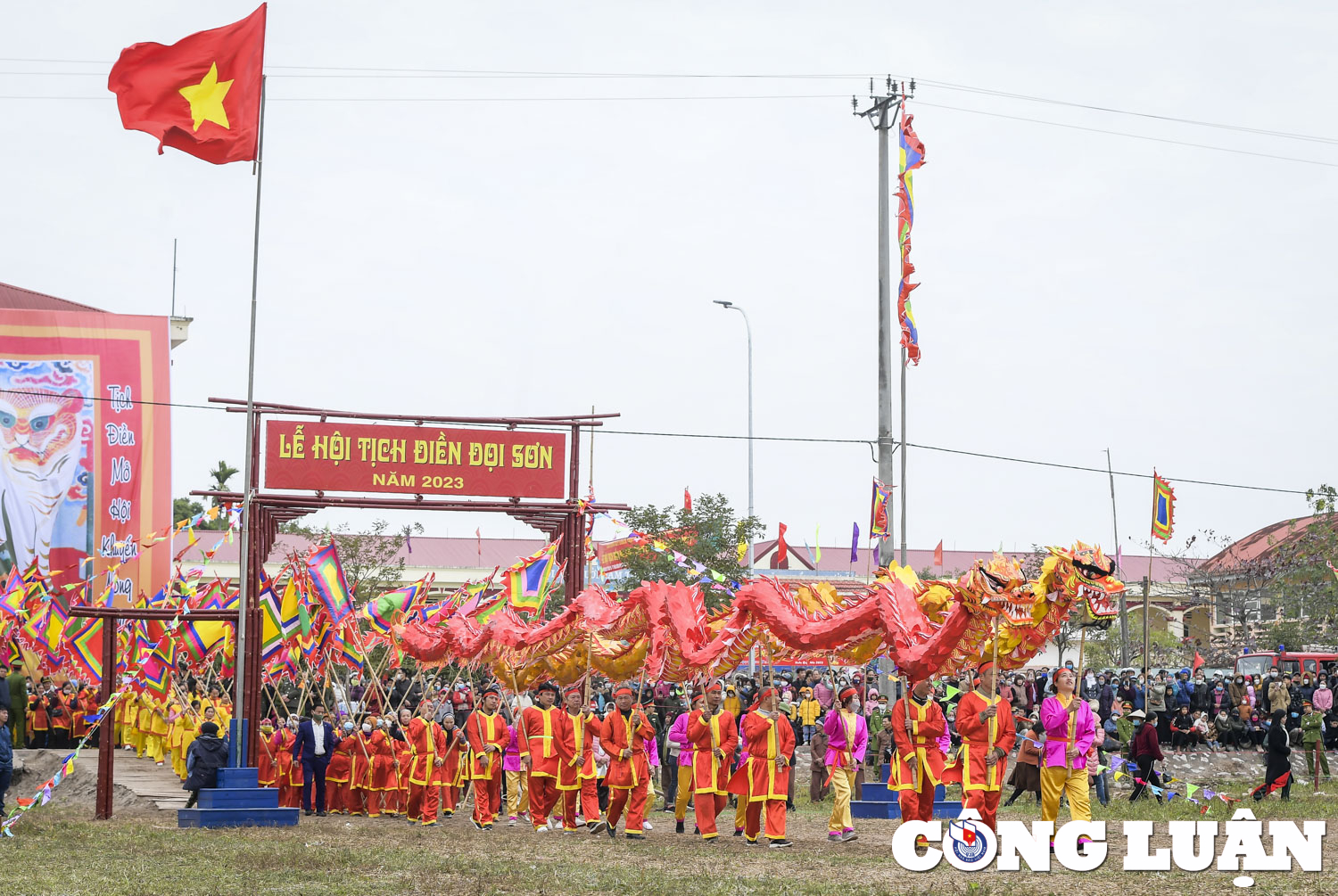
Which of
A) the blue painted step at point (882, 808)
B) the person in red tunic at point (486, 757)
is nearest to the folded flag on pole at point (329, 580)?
the person in red tunic at point (486, 757)

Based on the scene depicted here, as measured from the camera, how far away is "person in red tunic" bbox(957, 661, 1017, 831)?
12383 mm

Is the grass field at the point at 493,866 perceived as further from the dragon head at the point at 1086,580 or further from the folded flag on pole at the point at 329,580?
the folded flag on pole at the point at 329,580

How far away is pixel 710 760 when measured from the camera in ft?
48.2

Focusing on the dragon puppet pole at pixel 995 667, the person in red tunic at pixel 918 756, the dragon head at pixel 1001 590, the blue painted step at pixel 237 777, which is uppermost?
the dragon head at pixel 1001 590

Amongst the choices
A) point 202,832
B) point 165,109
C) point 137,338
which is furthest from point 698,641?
point 137,338

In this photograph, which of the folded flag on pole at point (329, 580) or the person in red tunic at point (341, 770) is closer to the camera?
the person in red tunic at point (341, 770)

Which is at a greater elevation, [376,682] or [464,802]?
[376,682]

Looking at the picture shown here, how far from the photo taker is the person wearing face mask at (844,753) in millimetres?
14297

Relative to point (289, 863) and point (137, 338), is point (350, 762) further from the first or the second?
point (137, 338)

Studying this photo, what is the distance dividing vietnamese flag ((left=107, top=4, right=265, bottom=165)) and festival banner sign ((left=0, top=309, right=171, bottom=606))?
48.9 feet

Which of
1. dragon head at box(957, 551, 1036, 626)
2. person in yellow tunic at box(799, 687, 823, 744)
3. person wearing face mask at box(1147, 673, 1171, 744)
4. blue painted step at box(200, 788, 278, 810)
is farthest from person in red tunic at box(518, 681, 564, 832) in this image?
person wearing face mask at box(1147, 673, 1171, 744)

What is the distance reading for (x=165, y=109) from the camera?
15898mm

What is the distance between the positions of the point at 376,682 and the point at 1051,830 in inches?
380

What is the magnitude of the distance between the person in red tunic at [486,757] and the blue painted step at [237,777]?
234cm
